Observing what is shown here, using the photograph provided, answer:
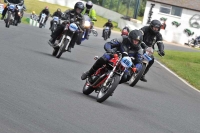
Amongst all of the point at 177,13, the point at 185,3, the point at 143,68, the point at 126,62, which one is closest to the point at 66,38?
the point at 143,68

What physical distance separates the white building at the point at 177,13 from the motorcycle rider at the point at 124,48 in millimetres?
60826

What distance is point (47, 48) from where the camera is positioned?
2250 centimetres

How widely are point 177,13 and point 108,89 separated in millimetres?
66201

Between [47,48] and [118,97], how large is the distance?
8.88 metres

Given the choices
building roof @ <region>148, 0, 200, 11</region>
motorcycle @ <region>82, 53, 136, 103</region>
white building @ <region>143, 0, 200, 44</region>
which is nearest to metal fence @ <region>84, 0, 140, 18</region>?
white building @ <region>143, 0, 200, 44</region>

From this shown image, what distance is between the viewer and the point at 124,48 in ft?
41.9

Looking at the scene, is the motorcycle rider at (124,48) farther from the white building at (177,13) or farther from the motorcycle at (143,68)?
the white building at (177,13)

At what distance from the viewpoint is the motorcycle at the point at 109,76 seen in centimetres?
1168

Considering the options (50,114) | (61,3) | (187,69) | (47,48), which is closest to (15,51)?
(47,48)

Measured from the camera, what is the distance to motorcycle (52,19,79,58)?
62.9ft

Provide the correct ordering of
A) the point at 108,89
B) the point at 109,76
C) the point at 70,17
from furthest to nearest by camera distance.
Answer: the point at 70,17 < the point at 109,76 < the point at 108,89

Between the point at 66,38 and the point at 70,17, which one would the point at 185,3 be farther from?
the point at 66,38

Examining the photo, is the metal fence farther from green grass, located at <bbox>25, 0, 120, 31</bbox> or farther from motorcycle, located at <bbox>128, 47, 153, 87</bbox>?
motorcycle, located at <bbox>128, 47, 153, 87</bbox>

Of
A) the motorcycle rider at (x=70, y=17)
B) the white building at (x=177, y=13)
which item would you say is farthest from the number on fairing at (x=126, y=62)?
the white building at (x=177, y=13)
